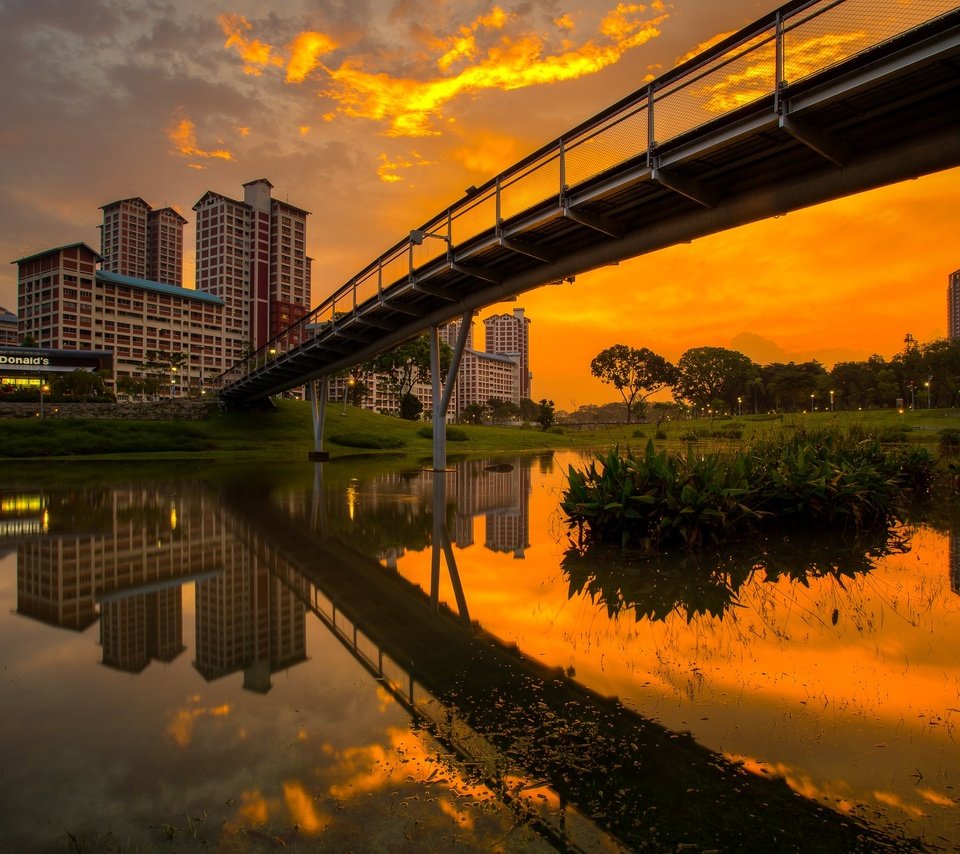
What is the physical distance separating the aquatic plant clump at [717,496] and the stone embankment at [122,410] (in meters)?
49.5

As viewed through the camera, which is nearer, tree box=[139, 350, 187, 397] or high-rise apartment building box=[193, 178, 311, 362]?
tree box=[139, 350, 187, 397]

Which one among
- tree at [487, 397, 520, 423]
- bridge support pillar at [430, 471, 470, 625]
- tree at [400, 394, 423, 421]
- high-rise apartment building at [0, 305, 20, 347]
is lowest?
bridge support pillar at [430, 471, 470, 625]

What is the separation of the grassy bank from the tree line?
3612 cm

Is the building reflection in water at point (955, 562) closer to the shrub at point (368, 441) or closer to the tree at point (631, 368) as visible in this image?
the shrub at point (368, 441)

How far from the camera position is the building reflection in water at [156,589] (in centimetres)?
506

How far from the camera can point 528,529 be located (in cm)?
1143

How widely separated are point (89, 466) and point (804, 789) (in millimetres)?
36039

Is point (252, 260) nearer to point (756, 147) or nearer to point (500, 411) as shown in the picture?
point (500, 411)

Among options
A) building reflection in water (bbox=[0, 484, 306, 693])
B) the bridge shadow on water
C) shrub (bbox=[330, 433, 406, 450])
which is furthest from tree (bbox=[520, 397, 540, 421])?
the bridge shadow on water

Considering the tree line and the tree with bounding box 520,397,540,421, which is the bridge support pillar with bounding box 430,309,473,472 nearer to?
the tree line

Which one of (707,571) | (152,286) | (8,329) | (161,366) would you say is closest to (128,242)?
(8,329)

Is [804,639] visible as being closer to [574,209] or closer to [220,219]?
[574,209]

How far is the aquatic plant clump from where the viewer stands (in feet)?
29.1

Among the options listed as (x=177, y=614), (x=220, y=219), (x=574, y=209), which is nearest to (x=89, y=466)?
(x=574, y=209)
